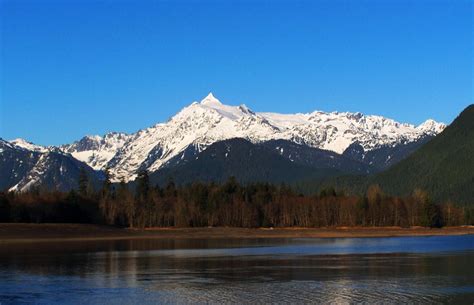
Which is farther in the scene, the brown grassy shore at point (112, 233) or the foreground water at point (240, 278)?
the brown grassy shore at point (112, 233)

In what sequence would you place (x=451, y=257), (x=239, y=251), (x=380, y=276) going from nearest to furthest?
1. (x=380, y=276)
2. (x=451, y=257)
3. (x=239, y=251)

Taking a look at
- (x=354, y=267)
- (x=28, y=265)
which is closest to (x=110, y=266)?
(x=28, y=265)

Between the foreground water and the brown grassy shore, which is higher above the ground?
the brown grassy shore

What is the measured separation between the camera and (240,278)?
241 feet

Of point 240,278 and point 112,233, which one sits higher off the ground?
point 112,233

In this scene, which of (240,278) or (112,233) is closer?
(240,278)

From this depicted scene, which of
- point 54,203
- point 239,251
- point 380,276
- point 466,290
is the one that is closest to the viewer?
point 466,290

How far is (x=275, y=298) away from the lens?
59125 mm

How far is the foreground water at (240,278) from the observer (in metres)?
59.6

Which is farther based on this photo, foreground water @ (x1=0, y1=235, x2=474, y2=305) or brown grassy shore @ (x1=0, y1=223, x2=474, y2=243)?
brown grassy shore @ (x1=0, y1=223, x2=474, y2=243)

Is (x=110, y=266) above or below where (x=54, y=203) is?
below

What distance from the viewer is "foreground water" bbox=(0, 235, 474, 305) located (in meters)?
59.6

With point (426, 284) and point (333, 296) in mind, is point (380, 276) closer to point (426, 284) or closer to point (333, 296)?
point (426, 284)

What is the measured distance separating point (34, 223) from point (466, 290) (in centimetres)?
13222
